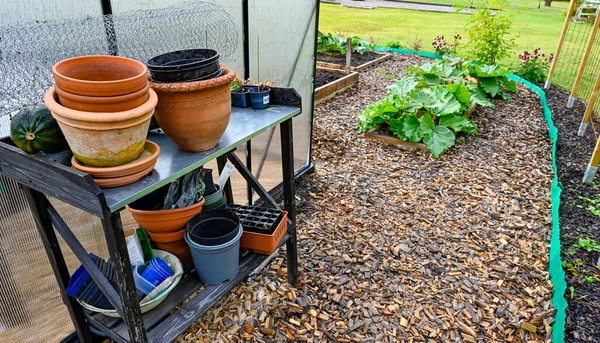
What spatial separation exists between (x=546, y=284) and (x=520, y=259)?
282mm

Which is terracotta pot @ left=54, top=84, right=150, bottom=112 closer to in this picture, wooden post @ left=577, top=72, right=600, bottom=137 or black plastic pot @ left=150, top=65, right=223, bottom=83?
black plastic pot @ left=150, top=65, right=223, bottom=83

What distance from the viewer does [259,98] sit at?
2314 mm

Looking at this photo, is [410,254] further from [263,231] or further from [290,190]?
[263,231]

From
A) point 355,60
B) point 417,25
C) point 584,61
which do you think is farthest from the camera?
point 417,25

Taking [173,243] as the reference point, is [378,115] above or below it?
below

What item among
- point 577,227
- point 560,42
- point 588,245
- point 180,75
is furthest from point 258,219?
point 560,42

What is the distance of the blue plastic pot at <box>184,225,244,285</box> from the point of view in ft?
6.55

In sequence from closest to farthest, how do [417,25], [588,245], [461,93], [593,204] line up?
1. [588,245]
2. [593,204]
3. [461,93]
4. [417,25]

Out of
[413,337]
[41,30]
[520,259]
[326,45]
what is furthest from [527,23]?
[41,30]

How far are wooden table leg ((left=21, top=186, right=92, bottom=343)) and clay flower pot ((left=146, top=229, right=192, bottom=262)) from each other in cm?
42

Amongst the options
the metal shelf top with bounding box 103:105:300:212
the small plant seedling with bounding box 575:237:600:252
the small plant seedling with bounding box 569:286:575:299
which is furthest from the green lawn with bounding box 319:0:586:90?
the metal shelf top with bounding box 103:105:300:212

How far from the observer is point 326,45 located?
844 cm

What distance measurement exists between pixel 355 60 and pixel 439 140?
4.14 meters

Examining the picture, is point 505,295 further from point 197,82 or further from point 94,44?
point 94,44
